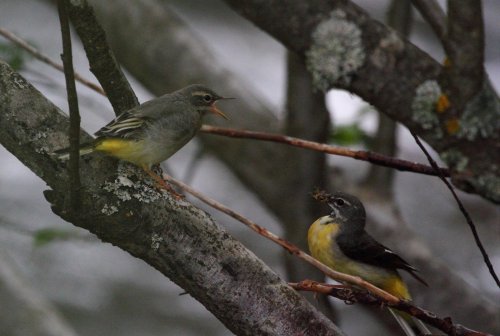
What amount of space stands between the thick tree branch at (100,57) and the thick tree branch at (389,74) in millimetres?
1146

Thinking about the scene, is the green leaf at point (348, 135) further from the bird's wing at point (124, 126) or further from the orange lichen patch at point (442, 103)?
the bird's wing at point (124, 126)

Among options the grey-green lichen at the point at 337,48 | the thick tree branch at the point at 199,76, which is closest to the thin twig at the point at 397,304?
the grey-green lichen at the point at 337,48

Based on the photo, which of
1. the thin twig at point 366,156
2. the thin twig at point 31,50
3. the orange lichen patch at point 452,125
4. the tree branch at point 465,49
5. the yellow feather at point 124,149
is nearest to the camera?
the yellow feather at point 124,149

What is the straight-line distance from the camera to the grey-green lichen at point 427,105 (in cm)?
369

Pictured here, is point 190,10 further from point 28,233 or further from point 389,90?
point 389,90

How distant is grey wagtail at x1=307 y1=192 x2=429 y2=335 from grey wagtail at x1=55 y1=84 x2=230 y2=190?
77 centimetres

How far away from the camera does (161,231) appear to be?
8.30 ft

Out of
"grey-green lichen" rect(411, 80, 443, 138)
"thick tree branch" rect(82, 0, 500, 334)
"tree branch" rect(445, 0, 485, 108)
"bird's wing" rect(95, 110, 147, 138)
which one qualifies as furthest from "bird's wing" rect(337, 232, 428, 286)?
"thick tree branch" rect(82, 0, 500, 334)

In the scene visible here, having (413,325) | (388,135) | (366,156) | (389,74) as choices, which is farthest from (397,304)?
(388,135)

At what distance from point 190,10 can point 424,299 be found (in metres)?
6.33

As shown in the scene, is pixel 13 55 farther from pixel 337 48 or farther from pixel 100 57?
pixel 100 57

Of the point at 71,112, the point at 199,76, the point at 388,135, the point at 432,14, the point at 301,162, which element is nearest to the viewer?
the point at 71,112

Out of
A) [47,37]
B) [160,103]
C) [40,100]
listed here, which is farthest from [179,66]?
[47,37]

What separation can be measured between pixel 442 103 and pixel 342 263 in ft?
2.79
